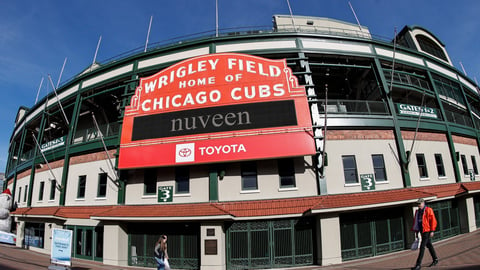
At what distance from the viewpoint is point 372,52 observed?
55.0 ft

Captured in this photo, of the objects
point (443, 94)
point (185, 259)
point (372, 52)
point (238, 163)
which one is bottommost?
point (185, 259)

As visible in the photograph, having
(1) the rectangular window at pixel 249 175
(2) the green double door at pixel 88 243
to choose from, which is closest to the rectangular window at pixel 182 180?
(1) the rectangular window at pixel 249 175

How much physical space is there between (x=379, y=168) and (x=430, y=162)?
4.20 meters

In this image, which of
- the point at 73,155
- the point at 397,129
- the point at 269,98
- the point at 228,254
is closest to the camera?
the point at 228,254

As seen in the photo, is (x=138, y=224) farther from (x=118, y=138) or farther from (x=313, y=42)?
(x=313, y=42)

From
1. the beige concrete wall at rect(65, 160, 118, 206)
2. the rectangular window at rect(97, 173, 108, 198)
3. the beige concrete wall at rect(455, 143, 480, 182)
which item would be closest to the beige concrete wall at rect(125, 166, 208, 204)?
the beige concrete wall at rect(65, 160, 118, 206)

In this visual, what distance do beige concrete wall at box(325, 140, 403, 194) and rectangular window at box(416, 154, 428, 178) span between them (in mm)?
2043

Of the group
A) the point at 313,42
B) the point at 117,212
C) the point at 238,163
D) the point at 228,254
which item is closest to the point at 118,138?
the point at 117,212

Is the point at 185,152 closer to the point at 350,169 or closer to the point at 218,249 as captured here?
the point at 218,249

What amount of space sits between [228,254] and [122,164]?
7.38 m

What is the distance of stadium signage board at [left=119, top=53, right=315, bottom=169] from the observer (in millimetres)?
12789

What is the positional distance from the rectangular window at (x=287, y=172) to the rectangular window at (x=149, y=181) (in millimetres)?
6967

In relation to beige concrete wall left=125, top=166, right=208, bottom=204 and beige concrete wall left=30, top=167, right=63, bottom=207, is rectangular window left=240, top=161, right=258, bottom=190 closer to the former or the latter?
beige concrete wall left=125, top=166, right=208, bottom=204

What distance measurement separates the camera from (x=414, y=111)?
52.7 feet
